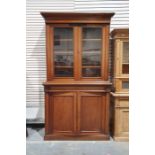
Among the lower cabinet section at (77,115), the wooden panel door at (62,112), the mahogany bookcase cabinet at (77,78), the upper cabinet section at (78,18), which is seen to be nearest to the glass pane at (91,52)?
the mahogany bookcase cabinet at (77,78)

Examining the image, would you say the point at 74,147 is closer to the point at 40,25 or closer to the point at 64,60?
the point at 64,60

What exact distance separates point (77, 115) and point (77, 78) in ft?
2.00

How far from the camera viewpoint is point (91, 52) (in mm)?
3893

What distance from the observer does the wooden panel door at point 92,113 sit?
12.6 ft

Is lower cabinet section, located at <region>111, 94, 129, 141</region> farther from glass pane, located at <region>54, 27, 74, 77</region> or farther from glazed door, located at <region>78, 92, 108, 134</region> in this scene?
glass pane, located at <region>54, 27, 74, 77</region>

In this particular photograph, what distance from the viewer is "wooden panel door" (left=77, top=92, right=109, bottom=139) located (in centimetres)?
383

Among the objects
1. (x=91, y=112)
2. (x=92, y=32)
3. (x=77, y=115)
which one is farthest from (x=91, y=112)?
(x=92, y=32)

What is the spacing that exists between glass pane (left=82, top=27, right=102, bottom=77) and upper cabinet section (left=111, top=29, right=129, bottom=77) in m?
0.27

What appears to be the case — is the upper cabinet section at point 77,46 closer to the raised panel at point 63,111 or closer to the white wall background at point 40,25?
the raised panel at point 63,111
